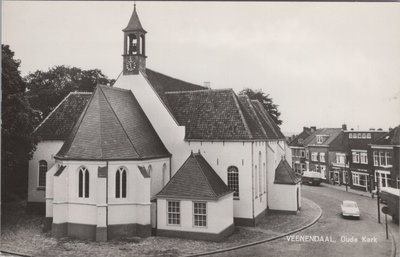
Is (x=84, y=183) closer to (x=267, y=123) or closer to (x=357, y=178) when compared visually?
(x=267, y=123)

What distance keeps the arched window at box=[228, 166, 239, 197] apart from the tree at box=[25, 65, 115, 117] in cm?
1321

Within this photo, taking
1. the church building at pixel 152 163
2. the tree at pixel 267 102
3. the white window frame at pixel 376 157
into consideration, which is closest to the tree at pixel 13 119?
the church building at pixel 152 163

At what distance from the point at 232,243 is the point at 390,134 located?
747 inches

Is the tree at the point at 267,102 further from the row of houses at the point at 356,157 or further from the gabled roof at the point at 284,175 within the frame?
the gabled roof at the point at 284,175

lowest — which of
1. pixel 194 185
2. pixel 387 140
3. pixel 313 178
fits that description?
pixel 313 178

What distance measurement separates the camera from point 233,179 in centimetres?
2380

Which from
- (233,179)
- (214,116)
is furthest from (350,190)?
(214,116)

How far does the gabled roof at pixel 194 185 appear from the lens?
20266 millimetres

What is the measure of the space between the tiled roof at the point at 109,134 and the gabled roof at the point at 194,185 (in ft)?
7.69

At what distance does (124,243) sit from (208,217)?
4723 mm

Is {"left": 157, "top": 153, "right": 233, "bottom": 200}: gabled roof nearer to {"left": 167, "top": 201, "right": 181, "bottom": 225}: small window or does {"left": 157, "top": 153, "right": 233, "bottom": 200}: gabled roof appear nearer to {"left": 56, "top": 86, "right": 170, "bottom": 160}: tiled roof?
{"left": 167, "top": 201, "right": 181, "bottom": 225}: small window

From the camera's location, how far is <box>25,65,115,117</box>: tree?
29.4 metres

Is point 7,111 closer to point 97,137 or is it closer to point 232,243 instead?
point 97,137

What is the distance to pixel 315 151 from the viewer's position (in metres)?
46.0
